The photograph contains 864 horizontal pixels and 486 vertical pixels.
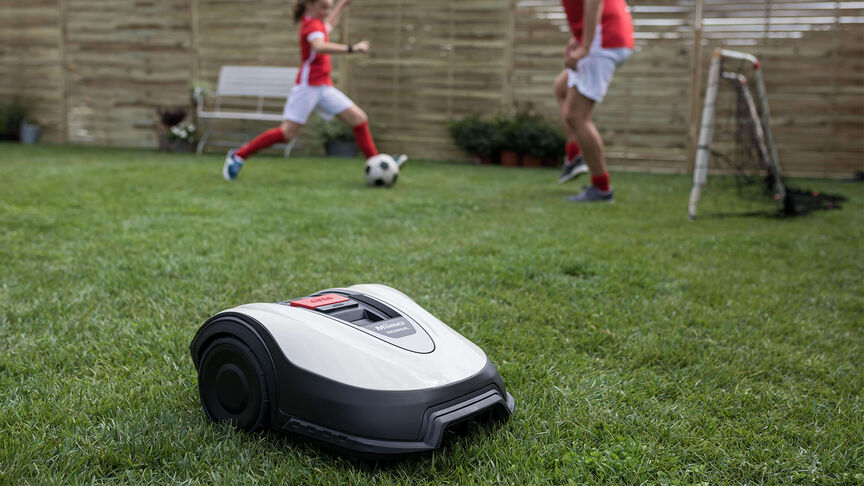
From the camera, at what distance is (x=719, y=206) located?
5.27m

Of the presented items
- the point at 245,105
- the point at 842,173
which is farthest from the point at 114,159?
the point at 842,173

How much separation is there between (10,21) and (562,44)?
929 cm

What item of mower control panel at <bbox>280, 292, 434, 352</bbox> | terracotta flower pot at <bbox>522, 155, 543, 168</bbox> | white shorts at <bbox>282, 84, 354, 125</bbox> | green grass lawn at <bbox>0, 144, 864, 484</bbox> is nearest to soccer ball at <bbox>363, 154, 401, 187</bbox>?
white shorts at <bbox>282, 84, 354, 125</bbox>

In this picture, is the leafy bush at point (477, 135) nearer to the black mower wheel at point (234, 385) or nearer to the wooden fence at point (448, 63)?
the wooden fence at point (448, 63)

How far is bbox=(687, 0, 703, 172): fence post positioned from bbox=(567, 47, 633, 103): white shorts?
4544 mm

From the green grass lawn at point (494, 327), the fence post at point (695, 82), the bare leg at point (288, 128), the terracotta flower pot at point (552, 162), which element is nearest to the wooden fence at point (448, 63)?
the fence post at point (695, 82)

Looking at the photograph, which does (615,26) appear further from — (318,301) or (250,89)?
(250,89)

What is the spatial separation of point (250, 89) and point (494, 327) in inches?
359

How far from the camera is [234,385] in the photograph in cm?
131

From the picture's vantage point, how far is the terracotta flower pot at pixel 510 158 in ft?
30.7

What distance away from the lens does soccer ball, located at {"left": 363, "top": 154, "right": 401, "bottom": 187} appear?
19.0 ft

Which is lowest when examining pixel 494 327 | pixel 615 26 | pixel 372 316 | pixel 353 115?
pixel 494 327

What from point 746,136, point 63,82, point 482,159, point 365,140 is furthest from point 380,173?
point 63,82

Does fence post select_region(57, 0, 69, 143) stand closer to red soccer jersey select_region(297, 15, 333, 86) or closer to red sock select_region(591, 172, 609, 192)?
red soccer jersey select_region(297, 15, 333, 86)
